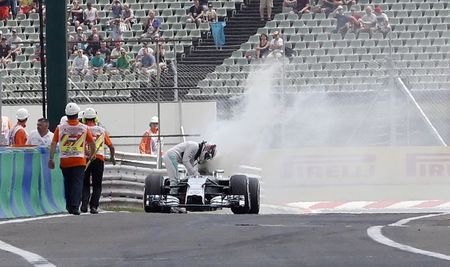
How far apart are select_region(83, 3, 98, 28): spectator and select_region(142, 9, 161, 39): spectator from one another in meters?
1.29

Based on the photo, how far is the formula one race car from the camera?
21.3 m

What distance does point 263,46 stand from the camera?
31.9 metres

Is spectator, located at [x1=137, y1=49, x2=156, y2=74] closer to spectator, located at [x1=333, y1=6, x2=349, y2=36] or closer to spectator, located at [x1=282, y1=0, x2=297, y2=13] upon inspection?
spectator, located at [x1=333, y1=6, x2=349, y2=36]

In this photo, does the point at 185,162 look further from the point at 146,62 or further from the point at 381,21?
the point at 381,21

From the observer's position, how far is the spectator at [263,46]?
3127 cm

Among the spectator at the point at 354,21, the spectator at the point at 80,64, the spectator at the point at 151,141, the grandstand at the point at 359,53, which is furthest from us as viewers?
the spectator at the point at 354,21

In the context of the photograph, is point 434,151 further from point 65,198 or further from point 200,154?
point 65,198

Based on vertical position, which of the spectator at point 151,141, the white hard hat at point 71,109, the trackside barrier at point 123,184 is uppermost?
the white hard hat at point 71,109

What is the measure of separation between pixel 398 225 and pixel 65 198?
18.9ft

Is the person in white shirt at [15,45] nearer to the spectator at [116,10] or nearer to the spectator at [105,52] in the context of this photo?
the spectator at [105,52]

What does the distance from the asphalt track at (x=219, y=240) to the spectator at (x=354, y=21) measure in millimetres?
14746

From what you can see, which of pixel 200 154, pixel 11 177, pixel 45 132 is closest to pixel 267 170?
pixel 200 154

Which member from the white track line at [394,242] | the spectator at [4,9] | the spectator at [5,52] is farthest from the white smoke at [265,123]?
the white track line at [394,242]

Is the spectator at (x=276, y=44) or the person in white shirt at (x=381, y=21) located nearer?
the spectator at (x=276, y=44)
